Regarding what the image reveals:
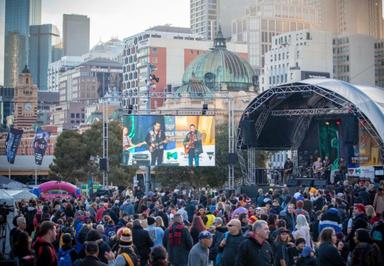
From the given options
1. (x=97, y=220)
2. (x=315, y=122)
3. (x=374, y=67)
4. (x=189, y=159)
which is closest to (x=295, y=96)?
(x=315, y=122)

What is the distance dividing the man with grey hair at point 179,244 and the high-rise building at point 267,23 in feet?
473

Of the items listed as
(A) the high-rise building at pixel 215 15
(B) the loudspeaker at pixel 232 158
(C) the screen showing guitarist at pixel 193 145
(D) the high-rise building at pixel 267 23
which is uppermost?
(A) the high-rise building at pixel 215 15

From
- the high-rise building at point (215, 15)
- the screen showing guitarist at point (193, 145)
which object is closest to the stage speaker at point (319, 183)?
the screen showing guitarist at point (193, 145)

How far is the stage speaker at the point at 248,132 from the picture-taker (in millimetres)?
39062

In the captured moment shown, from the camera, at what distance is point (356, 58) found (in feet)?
436

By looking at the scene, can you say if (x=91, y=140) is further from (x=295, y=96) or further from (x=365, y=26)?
(x=365, y=26)

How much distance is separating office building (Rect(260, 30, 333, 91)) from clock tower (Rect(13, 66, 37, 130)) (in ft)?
150

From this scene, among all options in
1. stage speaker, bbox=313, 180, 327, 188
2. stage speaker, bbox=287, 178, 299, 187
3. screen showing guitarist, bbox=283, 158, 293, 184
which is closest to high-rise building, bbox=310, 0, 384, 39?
screen showing guitarist, bbox=283, 158, 293, 184

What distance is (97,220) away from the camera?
64.3 ft

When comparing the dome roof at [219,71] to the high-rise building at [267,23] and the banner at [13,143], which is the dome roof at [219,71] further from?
the banner at [13,143]

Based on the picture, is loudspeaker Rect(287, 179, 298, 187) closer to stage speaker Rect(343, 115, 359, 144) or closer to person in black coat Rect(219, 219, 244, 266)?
stage speaker Rect(343, 115, 359, 144)

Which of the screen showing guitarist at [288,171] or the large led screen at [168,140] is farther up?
the large led screen at [168,140]

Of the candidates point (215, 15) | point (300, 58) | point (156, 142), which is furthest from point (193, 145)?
point (215, 15)

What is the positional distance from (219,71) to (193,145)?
7564 cm
